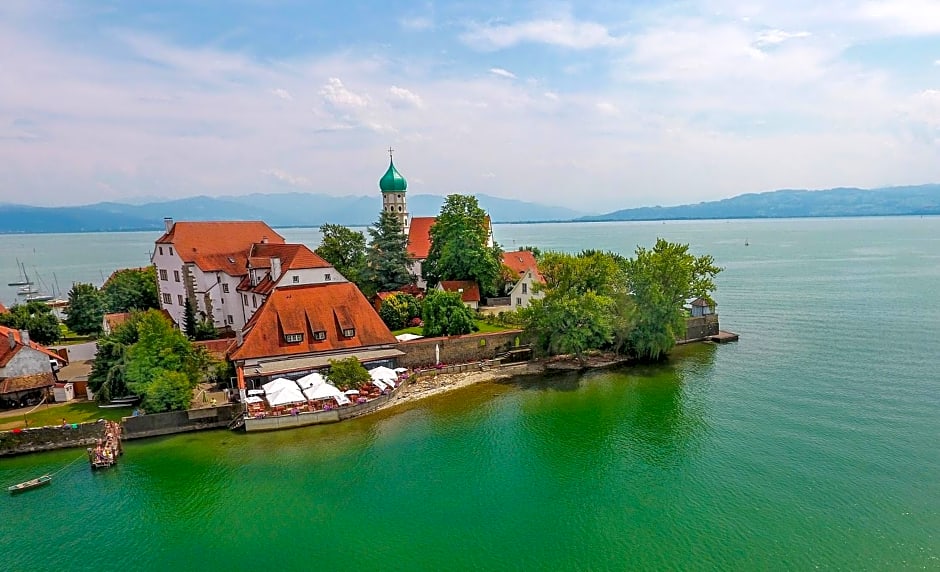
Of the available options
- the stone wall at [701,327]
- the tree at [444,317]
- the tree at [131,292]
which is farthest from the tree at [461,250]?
the tree at [131,292]

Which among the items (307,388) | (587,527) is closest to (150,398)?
(307,388)

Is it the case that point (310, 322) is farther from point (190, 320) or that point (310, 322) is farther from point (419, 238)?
point (419, 238)

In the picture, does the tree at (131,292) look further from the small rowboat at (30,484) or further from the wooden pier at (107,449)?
the small rowboat at (30,484)

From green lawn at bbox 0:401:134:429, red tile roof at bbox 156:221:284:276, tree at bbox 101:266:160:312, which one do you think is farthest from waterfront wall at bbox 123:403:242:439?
tree at bbox 101:266:160:312

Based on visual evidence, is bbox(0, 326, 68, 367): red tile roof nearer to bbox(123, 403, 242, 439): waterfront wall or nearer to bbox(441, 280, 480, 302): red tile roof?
bbox(123, 403, 242, 439): waterfront wall

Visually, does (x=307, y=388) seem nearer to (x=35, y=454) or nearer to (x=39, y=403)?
(x=35, y=454)
